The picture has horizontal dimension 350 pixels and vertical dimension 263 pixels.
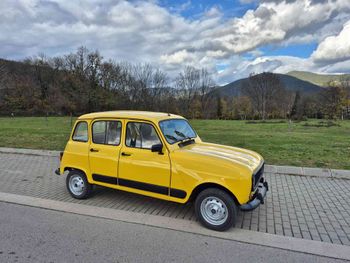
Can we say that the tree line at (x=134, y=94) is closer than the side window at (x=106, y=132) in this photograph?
No

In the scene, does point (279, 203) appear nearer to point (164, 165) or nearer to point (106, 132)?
point (164, 165)

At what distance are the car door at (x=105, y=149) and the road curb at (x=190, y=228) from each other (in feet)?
1.98

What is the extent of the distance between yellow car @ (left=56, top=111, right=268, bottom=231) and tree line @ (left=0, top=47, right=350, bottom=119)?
3530 cm

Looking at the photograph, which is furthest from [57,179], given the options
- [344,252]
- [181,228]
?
[344,252]

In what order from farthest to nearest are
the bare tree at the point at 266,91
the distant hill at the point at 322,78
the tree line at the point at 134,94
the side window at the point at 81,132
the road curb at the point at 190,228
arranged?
the bare tree at the point at 266,91 → the distant hill at the point at 322,78 → the tree line at the point at 134,94 → the side window at the point at 81,132 → the road curb at the point at 190,228

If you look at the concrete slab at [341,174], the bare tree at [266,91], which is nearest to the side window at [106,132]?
the concrete slab at [341,174]

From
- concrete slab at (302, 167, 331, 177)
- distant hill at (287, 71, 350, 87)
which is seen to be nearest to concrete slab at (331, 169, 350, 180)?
concrete slab at (302, 167, 331, 177)

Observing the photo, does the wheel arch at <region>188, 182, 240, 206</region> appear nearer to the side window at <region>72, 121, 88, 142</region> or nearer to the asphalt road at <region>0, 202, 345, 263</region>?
the asphalt road at <region>0, 202, 345, 263</region>

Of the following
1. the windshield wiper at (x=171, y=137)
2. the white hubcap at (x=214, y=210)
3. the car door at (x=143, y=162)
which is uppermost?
the windshield wiper at (x=171, y=137)

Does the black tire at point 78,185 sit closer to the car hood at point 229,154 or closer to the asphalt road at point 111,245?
the asphalt road at point 111,245

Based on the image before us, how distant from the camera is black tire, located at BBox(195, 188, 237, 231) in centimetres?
382

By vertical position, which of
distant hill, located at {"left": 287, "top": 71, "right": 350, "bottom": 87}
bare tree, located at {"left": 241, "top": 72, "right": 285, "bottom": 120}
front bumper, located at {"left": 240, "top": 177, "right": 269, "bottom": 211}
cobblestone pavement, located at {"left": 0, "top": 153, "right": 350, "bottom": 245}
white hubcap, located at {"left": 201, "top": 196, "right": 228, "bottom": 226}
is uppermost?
distant hill, located at {"left": 287, "top": 71, "right": 350, "bottom": 87}

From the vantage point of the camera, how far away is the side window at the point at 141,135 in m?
4.43

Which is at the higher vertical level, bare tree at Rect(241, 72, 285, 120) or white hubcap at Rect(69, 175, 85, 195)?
bare tree at Rect(241, 72, 285, 120)
